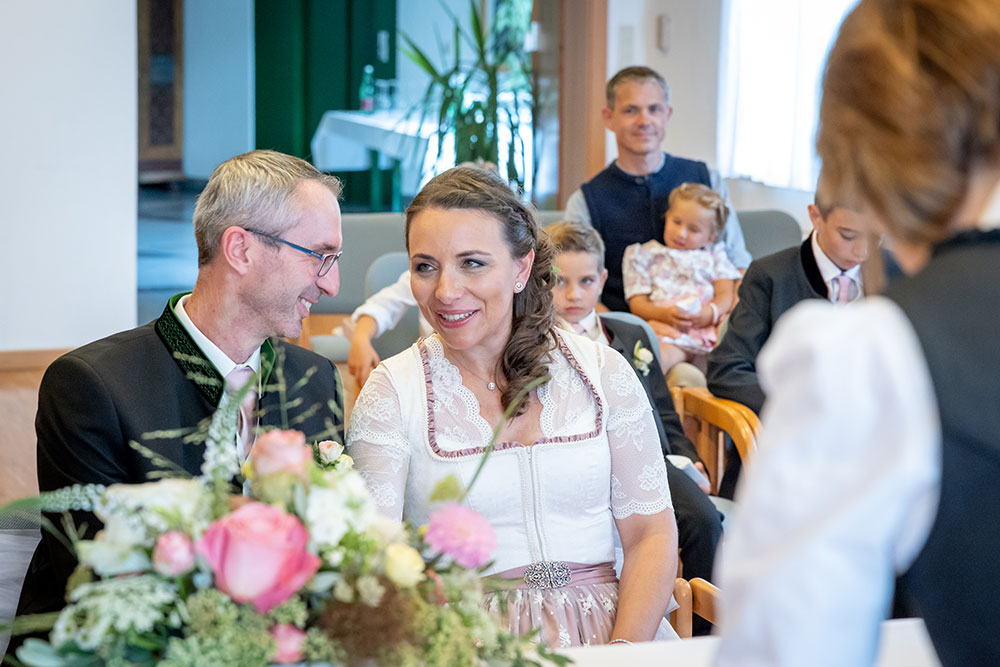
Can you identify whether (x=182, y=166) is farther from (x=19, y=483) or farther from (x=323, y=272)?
(x=323, y=272)

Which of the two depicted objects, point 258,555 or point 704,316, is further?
point 704,316

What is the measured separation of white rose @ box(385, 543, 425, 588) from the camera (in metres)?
0.94

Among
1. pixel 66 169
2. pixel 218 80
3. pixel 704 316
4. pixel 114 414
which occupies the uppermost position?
pixel 218 80

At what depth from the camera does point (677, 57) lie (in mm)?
6340

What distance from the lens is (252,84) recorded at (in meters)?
12.4

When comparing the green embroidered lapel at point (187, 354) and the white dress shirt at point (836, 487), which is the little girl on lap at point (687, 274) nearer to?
the green embroidered lapel at point (187, 354)

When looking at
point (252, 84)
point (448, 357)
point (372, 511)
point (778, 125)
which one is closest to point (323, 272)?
point (448, 357)

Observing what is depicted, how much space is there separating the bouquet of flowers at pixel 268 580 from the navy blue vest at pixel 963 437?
396 millimetres

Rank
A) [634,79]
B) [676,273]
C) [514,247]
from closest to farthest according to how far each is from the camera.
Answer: [514,247] → [676,273] → [634,79]

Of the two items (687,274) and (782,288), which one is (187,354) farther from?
(687,274)

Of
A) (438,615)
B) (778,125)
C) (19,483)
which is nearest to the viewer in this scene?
(438,615)

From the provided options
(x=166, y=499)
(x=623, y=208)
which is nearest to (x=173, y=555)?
(x=166, y=499)

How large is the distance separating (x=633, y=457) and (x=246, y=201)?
0.84 m

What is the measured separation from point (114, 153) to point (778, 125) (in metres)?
3.38
